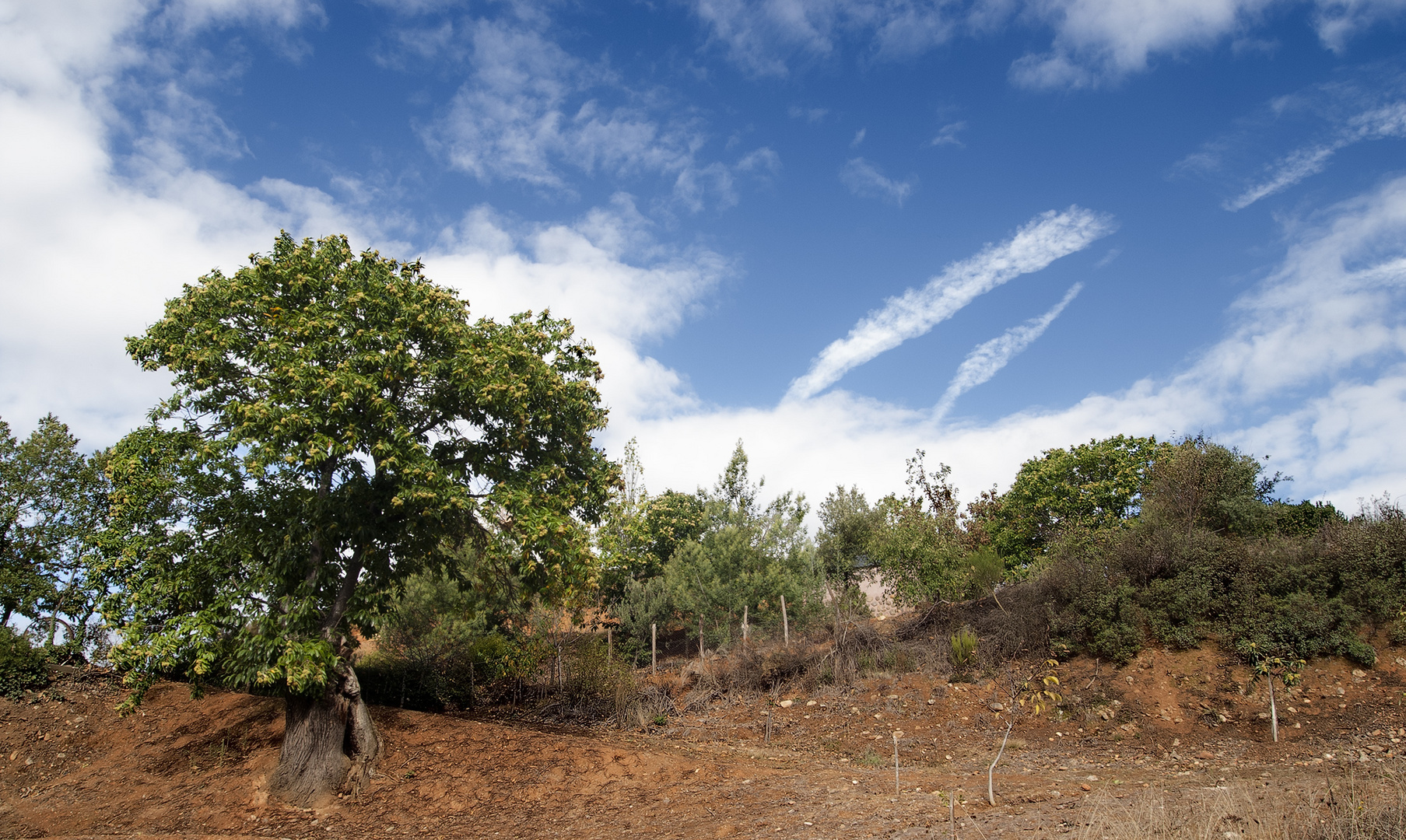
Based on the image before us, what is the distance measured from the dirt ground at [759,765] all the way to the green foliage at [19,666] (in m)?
0.29

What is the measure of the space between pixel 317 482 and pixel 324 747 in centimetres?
391

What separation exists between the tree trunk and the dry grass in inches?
385

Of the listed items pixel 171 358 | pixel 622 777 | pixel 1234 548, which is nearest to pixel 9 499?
pixel 171 358

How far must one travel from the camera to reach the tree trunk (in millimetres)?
10008

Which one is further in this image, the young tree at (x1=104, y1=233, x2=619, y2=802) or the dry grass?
the young tree at (x1=104, y1=233, x2=619, y2=802)

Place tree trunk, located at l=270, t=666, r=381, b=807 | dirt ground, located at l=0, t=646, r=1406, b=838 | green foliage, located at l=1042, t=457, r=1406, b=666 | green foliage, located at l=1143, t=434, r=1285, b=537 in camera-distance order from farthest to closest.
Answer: green foliage, located at l=1143, t=434, r=1285, b=537
green foliage, located at l=1042, t=457, r=1406, b=666
tree trunk, located at l=270, t=666, r=381, b=807
dirt ground, located at l=0, t=646, r=1406, b=838

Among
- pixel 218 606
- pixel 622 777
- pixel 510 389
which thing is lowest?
pixel 622 777

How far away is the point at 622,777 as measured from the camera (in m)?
10.9

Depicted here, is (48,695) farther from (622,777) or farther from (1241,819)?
(1241,819)

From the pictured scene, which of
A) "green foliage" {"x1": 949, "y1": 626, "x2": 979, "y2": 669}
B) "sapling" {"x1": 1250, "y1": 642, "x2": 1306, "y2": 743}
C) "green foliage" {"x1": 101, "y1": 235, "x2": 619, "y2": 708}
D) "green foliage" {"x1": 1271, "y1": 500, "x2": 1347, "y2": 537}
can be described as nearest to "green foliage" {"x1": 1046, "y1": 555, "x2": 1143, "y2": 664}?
"green foliage" {"x1": 949, "y1": 626, "x2": 979, "y2": 669}

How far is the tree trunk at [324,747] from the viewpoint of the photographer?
10.0 meters

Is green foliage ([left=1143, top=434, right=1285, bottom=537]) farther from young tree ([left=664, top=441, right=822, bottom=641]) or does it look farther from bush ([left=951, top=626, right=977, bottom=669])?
young tree ([left=664, top=441, right=822, bottom=641])

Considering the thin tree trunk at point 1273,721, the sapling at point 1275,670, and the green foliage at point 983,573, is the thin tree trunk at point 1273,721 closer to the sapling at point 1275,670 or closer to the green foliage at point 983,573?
the sapling at point 1275,670

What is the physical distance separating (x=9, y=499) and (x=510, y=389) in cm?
1139
